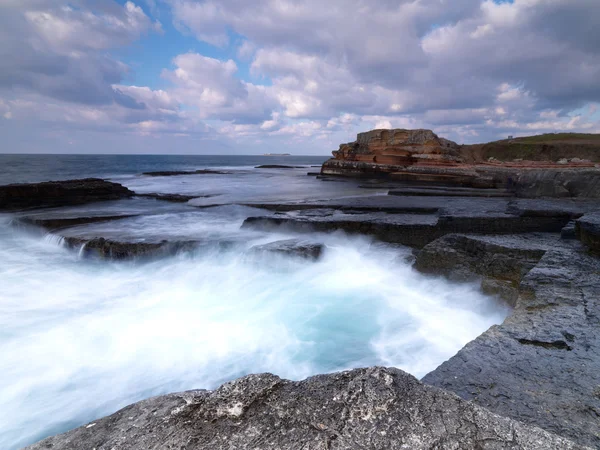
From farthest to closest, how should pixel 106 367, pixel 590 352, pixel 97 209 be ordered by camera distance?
pixel 97 209 < pixel 106 367 < pixel 590 352

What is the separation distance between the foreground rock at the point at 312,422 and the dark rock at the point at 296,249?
5.21 m

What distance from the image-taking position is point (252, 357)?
4.50 metres

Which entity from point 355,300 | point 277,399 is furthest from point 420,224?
point 277,399

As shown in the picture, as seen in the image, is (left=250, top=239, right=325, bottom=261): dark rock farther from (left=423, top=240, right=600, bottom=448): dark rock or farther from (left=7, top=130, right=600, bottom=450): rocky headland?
(left=423, top=240, right=600, bottom=448): dark rock

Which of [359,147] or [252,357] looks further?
[359,147]

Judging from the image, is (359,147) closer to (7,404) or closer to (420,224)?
(420,224)

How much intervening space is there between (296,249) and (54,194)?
493 inches

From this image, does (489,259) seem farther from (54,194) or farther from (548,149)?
(548,149)

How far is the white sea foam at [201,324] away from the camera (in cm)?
400

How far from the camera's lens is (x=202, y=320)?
5520 millimetres

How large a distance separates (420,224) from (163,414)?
22.7 feet

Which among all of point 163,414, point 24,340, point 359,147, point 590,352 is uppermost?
point 359,147

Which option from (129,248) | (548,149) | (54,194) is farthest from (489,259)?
(548,149)

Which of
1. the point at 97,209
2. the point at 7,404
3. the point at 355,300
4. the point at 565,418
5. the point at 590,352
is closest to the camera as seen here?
the point at 565,418
